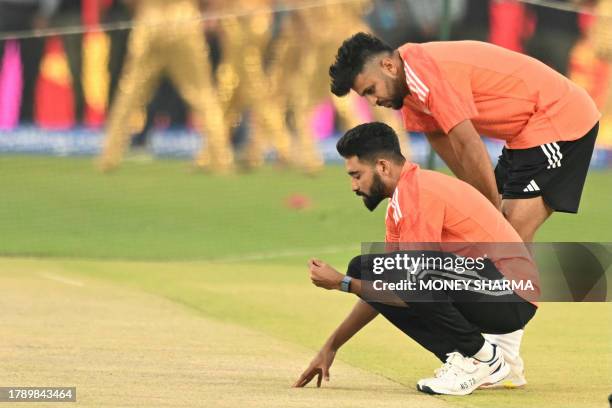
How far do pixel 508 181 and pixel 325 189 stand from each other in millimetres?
9510

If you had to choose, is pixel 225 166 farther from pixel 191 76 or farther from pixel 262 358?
pixel 262 358

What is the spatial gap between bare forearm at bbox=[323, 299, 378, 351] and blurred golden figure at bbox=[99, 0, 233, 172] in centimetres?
1010

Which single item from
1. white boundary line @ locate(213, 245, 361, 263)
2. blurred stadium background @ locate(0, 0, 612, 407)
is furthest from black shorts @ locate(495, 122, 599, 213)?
white boundary line @ locate(213, 245, 361, 263)

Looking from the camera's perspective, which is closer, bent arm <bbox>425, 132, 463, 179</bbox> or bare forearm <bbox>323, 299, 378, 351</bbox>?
bare forearm <bbox>323, 299, 378, 351</bbox>

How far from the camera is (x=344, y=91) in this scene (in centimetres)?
670

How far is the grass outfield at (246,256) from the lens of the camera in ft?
23.7

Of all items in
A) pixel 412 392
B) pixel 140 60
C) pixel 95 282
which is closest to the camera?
pixel 412 392

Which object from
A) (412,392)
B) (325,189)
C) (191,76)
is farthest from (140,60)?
(412,392)

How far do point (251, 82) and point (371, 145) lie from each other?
10.7m

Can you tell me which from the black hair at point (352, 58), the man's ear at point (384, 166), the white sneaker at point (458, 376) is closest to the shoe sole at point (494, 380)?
the white sneaker at point (458, 376)

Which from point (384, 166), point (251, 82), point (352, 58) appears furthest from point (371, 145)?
point (251, 82)

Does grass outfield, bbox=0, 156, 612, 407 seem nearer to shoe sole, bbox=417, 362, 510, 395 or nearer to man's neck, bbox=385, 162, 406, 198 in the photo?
shoe sole, bbox=417, 362, 510, 395

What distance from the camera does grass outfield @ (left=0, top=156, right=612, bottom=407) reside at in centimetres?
721

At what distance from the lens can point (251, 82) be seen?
55.3 feet
